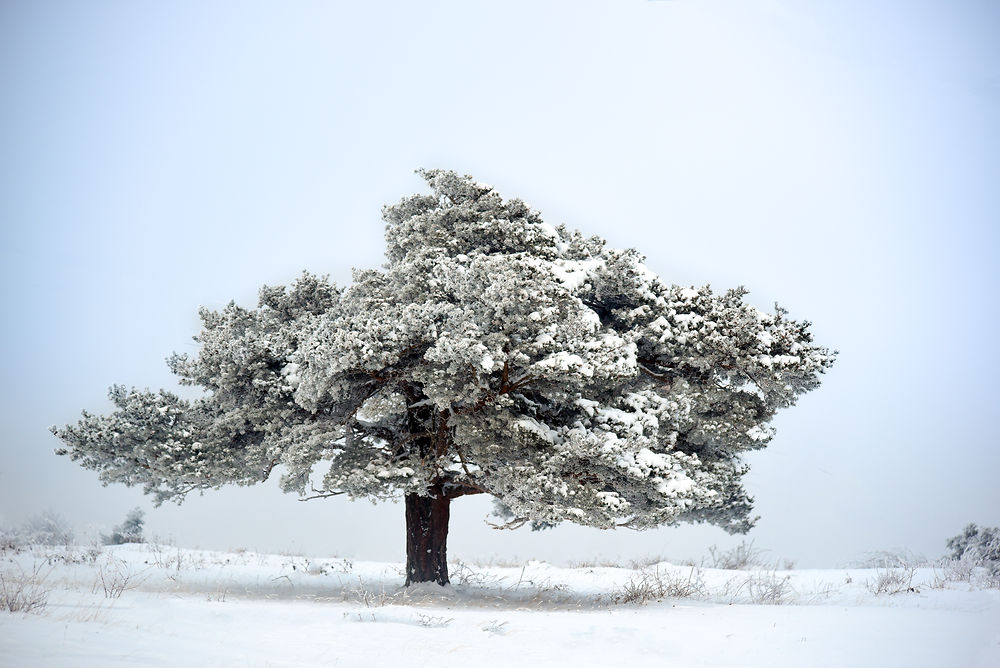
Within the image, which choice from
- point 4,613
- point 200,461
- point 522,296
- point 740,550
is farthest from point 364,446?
point 740,550

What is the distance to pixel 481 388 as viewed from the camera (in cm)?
1195

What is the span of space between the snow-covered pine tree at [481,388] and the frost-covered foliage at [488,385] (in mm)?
41

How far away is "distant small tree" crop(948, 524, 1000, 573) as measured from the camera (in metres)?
18.3

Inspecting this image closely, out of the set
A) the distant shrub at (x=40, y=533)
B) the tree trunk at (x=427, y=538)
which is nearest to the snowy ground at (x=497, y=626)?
the tree trunk at (x=427, y=538)

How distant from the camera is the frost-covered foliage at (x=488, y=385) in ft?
39.2

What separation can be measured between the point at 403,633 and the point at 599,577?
10.2 meters

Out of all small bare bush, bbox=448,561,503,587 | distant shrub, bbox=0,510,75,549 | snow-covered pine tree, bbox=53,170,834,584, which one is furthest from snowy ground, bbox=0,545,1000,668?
distant shrub, bbox=0,510,75,549

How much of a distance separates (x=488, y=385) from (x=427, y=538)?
4.34 m

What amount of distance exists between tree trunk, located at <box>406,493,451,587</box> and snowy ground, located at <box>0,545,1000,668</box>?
58 cm

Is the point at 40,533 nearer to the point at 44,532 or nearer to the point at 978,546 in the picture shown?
the point at 44,532

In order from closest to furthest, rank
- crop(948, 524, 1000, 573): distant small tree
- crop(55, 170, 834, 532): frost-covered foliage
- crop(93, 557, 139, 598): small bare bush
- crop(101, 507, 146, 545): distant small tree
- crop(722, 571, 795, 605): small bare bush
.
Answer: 1. crop(93, 557, 139, 598): small bare bush
2. crop(55, 170, 834, 532): frost-covered foliage
3. crop(722, 571, 795, 605): small bare bush
4. crop(948, 524, 1000, 573): distant small tree
5. crop(101, 507, 146, 545): distant small tree

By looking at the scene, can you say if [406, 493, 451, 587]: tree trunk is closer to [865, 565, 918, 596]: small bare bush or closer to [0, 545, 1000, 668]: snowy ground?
[0, 545, 1000, 668]: snowy ground

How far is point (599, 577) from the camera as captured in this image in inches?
712

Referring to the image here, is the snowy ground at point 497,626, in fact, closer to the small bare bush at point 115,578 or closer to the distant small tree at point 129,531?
the small bare bush at point 115,578
